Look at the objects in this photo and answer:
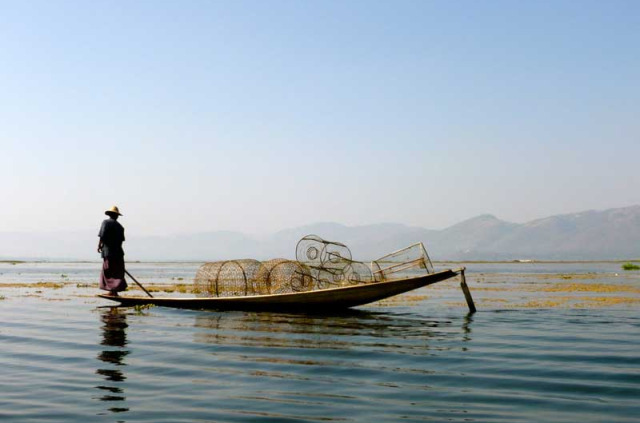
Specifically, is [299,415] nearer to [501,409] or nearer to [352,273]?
[501,409]

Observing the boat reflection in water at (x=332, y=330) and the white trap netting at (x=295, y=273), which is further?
the white trap netting at (x=295, y=273)

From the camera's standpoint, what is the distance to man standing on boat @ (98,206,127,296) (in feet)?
66.5

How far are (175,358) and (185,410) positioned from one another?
388cm

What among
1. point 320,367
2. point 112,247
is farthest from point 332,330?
point 112,247

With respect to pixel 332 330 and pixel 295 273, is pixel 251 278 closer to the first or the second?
pixel 295 273

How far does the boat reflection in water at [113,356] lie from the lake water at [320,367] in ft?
0.09

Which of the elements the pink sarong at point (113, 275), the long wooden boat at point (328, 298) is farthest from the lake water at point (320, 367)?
the pink sarong at point (113, 275)

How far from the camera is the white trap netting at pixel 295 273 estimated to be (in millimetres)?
19875

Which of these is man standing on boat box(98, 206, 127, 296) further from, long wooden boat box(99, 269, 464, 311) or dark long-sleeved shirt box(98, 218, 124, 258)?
long wooden boat box(99, 269, 464, 311)

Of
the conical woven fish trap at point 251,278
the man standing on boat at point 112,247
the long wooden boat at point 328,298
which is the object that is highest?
the man standing on boat at point 112,247

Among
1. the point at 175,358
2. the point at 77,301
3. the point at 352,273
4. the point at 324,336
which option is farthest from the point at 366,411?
the point at 77,301

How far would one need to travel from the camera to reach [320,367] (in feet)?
36.7

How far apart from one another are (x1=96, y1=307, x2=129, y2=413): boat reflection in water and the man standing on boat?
1.38 meters

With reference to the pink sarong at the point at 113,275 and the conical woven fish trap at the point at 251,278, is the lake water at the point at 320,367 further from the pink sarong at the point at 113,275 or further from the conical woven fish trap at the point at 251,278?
the pink sarong at the point at 113,275
